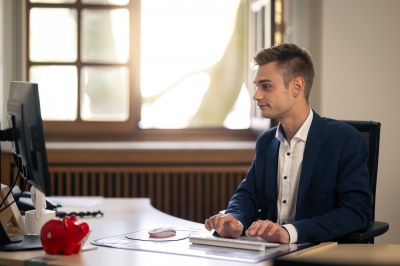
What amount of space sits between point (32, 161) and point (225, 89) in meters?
3.02

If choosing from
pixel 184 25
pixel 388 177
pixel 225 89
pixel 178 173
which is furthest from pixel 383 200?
pixel 184 25

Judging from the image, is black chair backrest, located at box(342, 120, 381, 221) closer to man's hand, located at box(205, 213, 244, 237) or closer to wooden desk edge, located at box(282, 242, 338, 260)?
wooden desk edge, located at box(282, 242, 338, 260)

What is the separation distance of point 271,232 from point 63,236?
0.59m

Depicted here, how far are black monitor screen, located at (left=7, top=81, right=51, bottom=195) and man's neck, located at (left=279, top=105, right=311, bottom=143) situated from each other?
3.13 ft

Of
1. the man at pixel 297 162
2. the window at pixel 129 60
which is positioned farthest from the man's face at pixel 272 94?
the window at pixel 129 60

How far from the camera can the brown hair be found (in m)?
2.14

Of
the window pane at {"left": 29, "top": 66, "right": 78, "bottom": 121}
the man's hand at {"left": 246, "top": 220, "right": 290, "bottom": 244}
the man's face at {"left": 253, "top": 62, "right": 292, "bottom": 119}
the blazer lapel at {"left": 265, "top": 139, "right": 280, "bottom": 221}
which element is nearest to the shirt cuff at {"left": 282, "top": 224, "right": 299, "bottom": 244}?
the man's hand at {"left": 246, "top": 220, "right": 290, "bottom": 244}

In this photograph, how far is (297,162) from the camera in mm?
2121

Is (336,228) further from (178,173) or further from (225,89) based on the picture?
(225,89)

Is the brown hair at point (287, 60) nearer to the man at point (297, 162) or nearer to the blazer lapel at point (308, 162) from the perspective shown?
the man at point (297, 162)

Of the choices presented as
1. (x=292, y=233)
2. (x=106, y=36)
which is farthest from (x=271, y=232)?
(x=106, y=36)

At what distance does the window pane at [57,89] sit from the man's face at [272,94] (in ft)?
6.74

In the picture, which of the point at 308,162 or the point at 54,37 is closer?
the point at 308,162

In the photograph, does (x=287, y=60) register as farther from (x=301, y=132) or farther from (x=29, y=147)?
(x=29, y=147)
